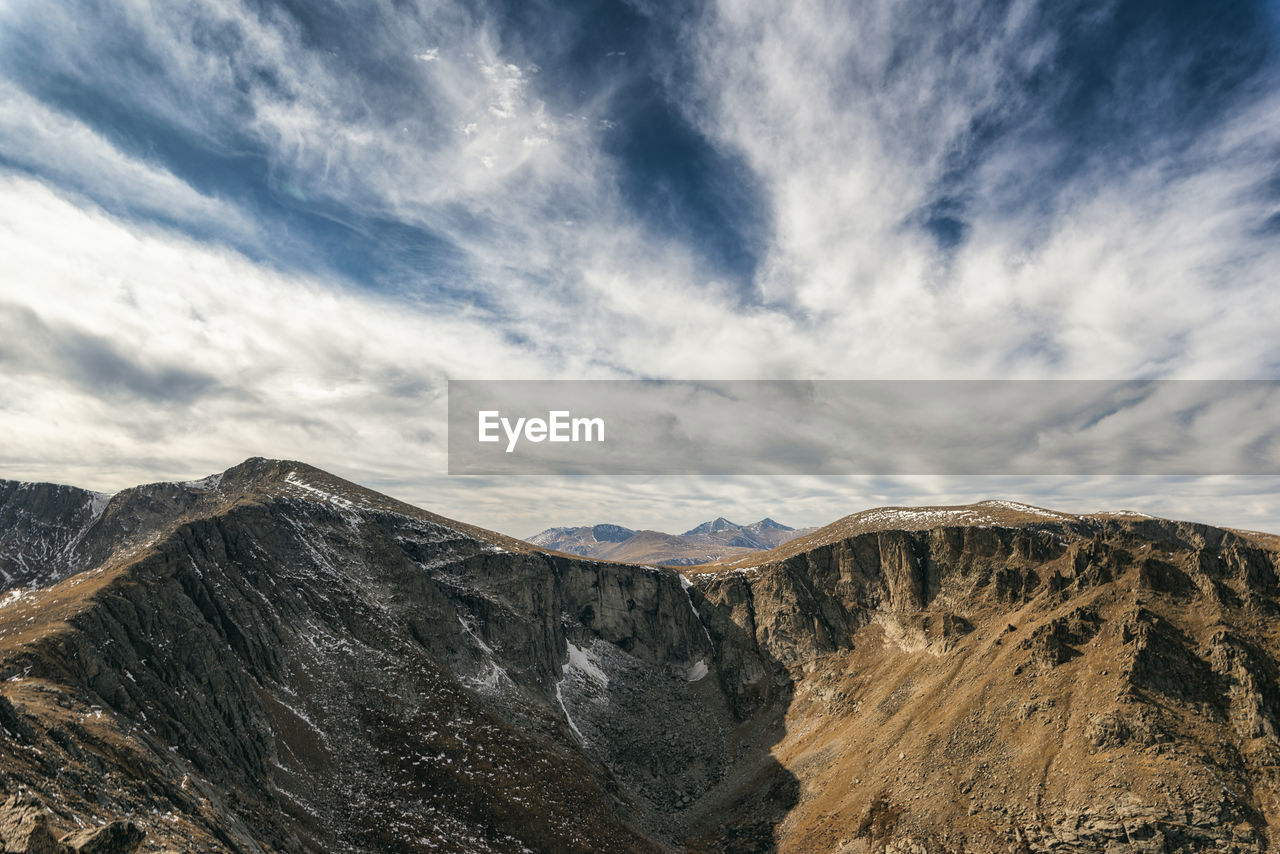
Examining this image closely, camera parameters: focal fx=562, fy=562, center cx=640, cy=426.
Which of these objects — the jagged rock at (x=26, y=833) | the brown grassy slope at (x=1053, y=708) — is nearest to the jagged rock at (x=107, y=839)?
the jagged rock at (x=26, y=833)

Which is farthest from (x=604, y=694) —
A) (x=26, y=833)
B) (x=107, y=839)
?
(x=26, y=833)

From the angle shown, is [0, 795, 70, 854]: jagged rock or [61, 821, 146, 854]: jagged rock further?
[61, 821, 146, 854]: jagged rock

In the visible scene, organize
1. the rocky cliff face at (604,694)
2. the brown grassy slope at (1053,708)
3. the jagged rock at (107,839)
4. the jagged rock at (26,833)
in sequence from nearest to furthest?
the jagged rock at (26,833)
the jagged rock at (107,839)
the rocky cliff face at (604,694)
the brown grassy slope at (1053,708)

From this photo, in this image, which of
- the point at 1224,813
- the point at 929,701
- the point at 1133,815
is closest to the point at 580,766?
the point at 929,701

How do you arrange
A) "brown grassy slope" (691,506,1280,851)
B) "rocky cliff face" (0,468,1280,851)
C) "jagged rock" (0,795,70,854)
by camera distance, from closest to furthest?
1. "jagged rock" (0,795,70,854)
2. "rocky cliff face" (0,468,1280,851)
3. "brown grassy slope" (691,506,1280,851)

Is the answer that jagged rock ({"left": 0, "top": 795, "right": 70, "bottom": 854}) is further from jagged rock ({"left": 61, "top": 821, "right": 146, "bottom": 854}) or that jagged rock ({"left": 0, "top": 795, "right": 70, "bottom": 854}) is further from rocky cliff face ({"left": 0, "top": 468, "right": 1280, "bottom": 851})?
jagged rock ({"left": 61, "top": 821, "right": 146, "bottom": 854})

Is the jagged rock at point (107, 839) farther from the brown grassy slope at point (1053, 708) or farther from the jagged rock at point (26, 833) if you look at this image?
the brown grassy slope at point (1053, 708)

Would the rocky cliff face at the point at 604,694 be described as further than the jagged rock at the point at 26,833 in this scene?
Yes

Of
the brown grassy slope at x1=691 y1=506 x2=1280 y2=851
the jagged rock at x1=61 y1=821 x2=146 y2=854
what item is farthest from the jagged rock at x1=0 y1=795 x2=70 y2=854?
the brown grassy slope at x1=691 y1=506 x2=1280 y2=851

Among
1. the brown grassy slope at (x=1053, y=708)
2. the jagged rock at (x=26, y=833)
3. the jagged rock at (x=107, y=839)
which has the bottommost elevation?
the brown grassy slope at (x=1053, y=708)

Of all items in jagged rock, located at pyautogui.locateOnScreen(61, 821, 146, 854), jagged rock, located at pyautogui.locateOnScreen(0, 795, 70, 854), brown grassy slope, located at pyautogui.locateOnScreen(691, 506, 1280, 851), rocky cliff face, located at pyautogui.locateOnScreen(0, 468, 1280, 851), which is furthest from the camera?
brown grassy slope, located at pyautogui.locateOnScreen(691, 506, 1280, 851)

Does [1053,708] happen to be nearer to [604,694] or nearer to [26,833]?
[604,694]
